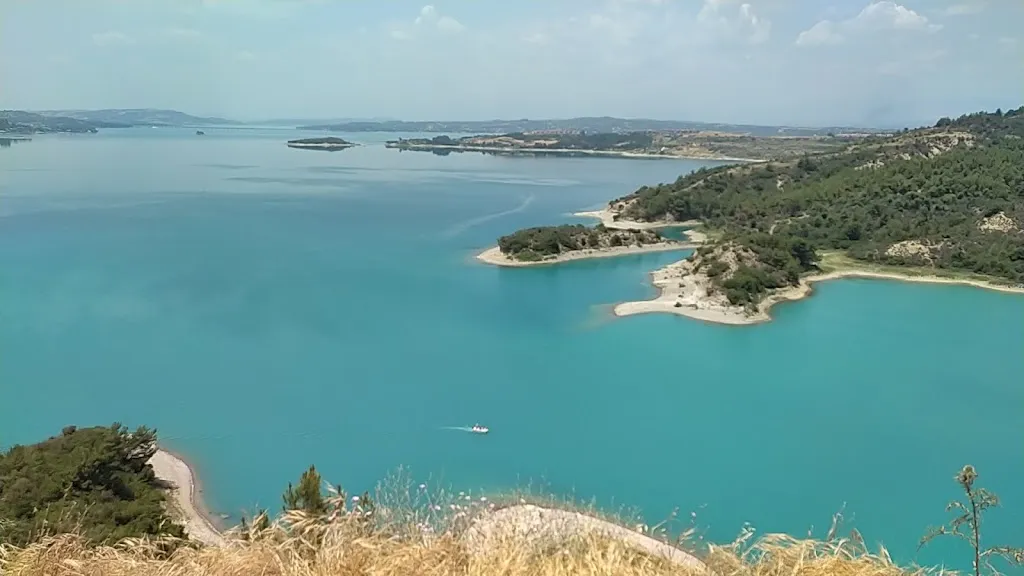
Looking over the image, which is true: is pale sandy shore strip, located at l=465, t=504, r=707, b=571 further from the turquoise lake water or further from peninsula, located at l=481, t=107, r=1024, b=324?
peninsula, located at l=481, t=107, r=1024, b=324

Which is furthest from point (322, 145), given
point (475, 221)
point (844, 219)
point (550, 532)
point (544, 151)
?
point (550, 532)

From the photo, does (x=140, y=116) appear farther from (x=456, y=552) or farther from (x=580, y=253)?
(x=456, y=552)

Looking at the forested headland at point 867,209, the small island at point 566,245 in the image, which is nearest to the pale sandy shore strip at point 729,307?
the forested headland at point 867,209

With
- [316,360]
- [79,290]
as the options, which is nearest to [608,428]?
[316,360]

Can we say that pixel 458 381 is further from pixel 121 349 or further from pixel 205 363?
pixel 121 349

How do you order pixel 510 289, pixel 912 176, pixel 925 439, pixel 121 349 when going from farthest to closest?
pixel 912 176
pixel 510 289
pixel 121 349
pixel 925 439
